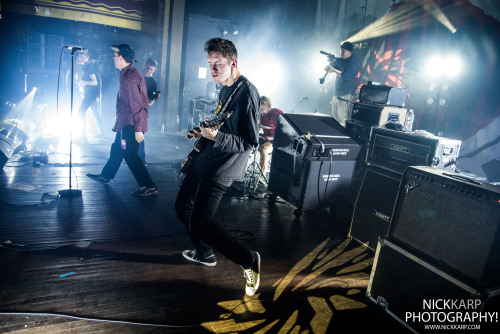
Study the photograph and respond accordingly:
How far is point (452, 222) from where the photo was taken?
6.48ft

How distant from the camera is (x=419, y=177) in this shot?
2219 millimetres

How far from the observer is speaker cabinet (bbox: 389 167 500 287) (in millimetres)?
1793

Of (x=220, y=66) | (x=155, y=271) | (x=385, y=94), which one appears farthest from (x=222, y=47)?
(x=385, y=94)

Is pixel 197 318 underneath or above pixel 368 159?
underneath

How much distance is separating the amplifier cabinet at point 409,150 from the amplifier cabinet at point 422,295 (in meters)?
1.10

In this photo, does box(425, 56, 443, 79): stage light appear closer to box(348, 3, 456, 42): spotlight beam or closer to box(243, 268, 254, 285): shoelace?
box(348, 3, 456, 42): spotlight beam

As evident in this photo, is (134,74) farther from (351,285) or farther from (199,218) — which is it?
(351,285)

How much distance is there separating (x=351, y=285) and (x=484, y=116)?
3.64 metres

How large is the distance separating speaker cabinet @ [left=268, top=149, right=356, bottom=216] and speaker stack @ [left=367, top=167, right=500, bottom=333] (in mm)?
1642

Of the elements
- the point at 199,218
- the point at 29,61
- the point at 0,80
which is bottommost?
the point at 199,218

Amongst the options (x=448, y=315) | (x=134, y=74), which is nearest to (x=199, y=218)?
(x=448, y=315)

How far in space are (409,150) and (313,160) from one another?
43.8 inches

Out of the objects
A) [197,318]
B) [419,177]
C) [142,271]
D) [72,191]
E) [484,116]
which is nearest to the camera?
[197,318]

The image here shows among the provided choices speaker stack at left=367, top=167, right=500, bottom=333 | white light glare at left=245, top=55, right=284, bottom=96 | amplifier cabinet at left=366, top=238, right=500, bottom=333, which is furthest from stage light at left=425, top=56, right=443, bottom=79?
white light glare at left=245, top=55, right=284, bottom=96
